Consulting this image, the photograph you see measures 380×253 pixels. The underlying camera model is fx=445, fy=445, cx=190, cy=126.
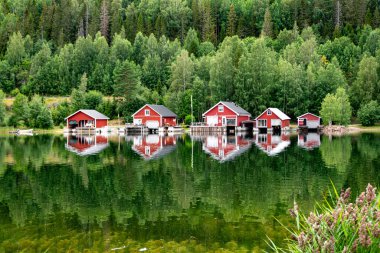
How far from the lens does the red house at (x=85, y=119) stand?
77.2 meters

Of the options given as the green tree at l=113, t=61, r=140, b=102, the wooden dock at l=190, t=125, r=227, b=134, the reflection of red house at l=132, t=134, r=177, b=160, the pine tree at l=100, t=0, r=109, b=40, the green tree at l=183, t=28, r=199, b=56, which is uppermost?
the pine tree at l=100, t=0, r=109, b=40

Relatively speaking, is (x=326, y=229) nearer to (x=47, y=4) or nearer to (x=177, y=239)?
(x=177, y=239)

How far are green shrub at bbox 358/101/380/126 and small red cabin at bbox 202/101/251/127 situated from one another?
18.8m

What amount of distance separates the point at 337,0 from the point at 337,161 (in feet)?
353

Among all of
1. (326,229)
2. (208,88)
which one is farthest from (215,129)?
(326,229)

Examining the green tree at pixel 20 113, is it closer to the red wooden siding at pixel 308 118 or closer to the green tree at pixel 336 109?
the red wooden siding at pixel 308 118

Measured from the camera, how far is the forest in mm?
78812

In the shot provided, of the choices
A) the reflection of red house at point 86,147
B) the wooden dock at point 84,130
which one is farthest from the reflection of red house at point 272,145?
the wooden dock at point 84,130

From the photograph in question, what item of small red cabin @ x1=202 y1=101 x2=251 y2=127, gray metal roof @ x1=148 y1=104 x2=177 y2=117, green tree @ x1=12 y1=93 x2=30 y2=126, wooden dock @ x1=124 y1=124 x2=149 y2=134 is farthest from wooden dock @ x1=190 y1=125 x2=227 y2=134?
green tree @ x1=12 y1=93 x2=30 y2=126

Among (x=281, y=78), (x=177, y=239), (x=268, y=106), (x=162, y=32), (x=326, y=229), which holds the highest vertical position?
(x=162, y=32)

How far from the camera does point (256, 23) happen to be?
130750 mm

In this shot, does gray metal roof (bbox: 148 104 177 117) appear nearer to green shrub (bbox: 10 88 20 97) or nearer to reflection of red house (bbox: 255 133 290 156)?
reflection of red house (bbox: 255 133 290 156)

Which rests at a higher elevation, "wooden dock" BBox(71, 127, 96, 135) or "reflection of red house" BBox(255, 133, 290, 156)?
"wooden dock" BBox(71, 127, 96, 135)

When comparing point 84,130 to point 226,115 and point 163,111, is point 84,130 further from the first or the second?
point 226,115
